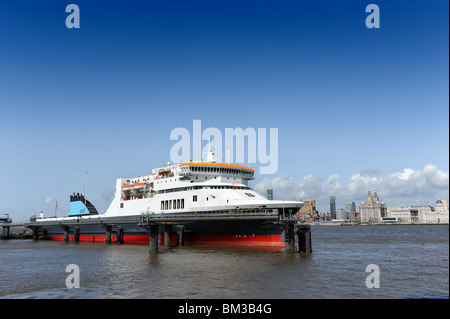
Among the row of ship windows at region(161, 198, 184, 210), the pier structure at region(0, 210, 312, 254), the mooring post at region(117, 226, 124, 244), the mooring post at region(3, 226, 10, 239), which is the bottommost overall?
the mooring post at region(3, 226, 10, 239)

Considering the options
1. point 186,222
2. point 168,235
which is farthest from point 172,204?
point 168,235

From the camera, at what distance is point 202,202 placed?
134ft

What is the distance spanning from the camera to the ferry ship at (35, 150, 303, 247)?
3597 centimetres

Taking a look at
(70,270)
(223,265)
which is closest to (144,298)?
(223,265)

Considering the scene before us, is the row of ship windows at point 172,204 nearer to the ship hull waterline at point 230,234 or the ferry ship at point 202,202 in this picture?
the ferry ship at point 202,202

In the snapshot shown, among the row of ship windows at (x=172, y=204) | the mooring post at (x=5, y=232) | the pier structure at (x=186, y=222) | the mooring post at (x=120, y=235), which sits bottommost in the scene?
the mooring post at (x=5, y=232)

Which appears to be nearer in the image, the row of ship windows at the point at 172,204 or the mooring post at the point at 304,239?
the mooring post at the point at 304,239

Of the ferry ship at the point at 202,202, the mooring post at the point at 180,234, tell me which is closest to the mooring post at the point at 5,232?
the ferry ship at the point at 202,202

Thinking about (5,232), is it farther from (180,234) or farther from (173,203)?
(180,234)

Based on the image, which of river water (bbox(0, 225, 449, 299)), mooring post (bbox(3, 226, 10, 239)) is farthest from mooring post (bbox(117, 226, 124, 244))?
mooring post (bbox(3, 226, 10, 239))

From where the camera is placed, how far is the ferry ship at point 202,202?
36.0 m

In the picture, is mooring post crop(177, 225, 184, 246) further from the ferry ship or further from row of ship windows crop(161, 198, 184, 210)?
row of ship windows crop(161, 198, 184, 210)

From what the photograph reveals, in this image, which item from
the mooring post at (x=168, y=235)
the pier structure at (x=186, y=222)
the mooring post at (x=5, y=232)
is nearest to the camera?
the pier structure at (x=186, y=222)

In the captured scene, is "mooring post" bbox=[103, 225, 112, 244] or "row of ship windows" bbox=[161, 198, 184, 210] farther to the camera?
"mooring post" bbox=[103, 225, 112, 244]
